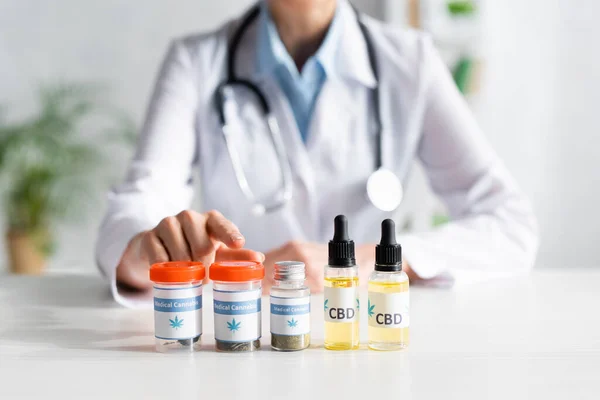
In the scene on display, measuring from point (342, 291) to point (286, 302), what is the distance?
0.07 meters

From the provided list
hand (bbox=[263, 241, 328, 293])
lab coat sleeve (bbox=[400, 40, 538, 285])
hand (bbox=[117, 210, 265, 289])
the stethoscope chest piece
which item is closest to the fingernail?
hand (bbox=[117, 210, 265, 289])

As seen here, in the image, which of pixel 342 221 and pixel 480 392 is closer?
pixel 480 392

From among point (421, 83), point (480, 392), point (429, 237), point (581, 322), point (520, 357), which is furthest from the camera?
point (421, 83)

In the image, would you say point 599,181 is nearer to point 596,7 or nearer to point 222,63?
point 596,7

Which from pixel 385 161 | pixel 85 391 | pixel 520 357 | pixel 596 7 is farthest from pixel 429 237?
pixel 596 7

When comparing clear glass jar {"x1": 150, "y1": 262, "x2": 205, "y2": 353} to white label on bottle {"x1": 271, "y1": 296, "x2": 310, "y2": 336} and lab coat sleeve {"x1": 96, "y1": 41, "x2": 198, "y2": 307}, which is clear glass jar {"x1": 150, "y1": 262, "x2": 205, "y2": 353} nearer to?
white label on bottle {"x1": 271, "y1": 296, "x2": 310, "y2": 336}

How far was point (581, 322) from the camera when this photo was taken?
0.89m

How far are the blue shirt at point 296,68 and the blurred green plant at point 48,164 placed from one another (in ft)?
4.24

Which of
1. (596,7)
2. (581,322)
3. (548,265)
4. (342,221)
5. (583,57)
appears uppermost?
(596,7)

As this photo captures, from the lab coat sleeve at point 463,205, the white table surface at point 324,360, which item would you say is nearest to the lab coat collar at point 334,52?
the lab coat sleeve at point 463,205

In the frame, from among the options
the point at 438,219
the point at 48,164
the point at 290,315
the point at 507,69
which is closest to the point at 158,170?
the point at 290,315

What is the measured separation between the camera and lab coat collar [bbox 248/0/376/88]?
4.41 feet

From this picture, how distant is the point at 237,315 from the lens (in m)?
0.72

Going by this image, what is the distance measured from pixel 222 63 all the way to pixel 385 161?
41 cm
